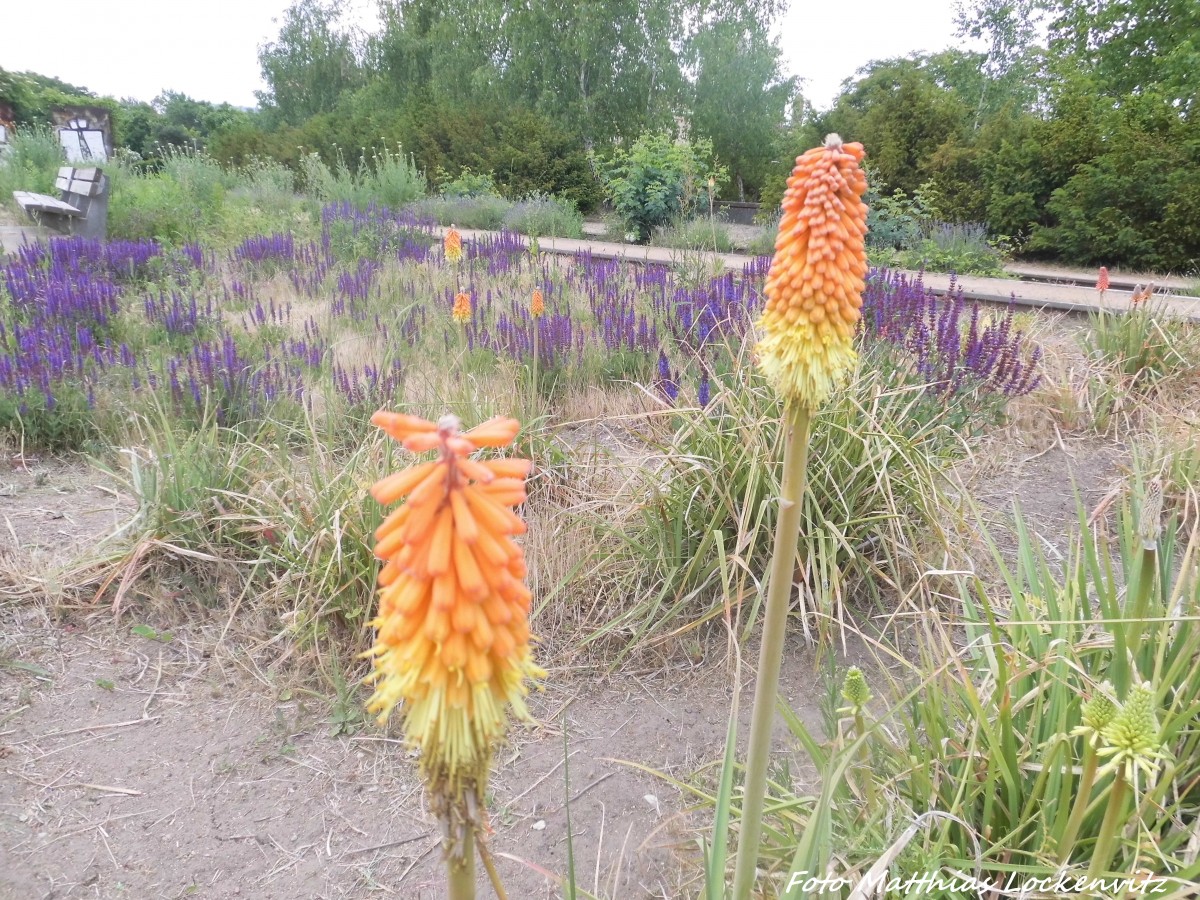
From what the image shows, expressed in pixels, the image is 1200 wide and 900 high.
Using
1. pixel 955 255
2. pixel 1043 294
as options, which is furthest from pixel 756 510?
pixel 955 255

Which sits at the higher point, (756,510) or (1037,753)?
(756,510)

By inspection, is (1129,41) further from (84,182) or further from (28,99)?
(28,99)

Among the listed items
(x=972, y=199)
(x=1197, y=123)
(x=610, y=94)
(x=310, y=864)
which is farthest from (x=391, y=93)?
(x=310, y=864)

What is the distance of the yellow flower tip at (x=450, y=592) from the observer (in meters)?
0.74

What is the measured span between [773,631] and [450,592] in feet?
1.53

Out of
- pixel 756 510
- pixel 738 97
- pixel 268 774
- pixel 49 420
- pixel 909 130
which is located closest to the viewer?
pixel 268 774

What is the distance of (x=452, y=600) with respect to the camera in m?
0.75

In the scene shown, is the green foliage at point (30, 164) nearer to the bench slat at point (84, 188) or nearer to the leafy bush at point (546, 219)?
the bench slat at point (84, 188)

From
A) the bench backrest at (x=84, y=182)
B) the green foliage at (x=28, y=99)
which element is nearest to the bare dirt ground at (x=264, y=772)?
the bench backrest at (x=84, y=182)

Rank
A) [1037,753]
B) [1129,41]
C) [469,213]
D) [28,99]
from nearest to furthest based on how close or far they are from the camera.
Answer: [1037,753]
[469,213]
[1129,41]
[28,99]

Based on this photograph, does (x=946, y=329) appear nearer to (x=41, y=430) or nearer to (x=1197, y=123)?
(x=41, y=430)

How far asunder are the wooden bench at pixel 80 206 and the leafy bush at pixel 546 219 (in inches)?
213

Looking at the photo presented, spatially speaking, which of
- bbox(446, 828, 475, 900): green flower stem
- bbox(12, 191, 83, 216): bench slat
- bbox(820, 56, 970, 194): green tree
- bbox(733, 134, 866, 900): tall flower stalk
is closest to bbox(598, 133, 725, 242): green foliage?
bbox(820, 56, 970, 194): green tree

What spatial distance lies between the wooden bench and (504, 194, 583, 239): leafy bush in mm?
5415
